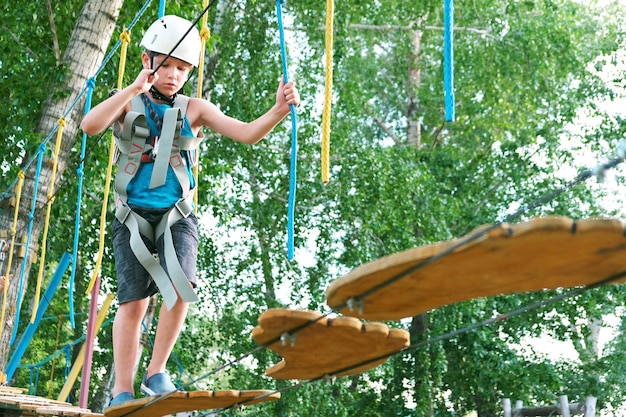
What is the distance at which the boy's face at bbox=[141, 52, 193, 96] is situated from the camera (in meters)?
→ 3.11

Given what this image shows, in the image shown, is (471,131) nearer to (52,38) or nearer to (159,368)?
(52,38)

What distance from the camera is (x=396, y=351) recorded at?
238cm

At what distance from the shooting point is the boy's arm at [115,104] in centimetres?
286

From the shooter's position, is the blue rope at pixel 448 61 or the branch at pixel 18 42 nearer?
the blue rope at pixel 448 61

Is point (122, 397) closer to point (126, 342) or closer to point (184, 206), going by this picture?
point (126, 342)

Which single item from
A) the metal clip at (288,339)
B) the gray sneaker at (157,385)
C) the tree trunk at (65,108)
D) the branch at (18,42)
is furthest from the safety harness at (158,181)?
the branch at (18,42)

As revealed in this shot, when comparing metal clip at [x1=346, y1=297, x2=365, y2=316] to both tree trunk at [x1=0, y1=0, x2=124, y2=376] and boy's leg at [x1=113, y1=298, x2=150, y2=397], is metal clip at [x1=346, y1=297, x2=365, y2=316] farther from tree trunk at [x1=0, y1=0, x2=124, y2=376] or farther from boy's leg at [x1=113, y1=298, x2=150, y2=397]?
tree trunk at [x1=0, y1=0, x2=124, y2=376]

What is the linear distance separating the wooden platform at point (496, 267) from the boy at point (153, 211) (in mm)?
1071

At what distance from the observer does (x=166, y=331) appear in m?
3.03

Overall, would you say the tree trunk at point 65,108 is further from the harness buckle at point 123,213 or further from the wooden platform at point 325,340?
the wooden platform at point 325,340

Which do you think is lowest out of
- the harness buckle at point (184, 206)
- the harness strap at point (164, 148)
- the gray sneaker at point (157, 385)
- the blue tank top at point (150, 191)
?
the gray sneaker at point (157, 385)

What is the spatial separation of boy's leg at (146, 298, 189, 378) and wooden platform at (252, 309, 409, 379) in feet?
1.64

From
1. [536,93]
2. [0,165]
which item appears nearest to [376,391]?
[536,93]

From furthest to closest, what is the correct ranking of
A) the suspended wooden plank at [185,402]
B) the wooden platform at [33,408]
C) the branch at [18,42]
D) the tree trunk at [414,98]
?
the tree trunk at [414,98]
the branch at [18,42]
the wooden platform at [33,408]
the suspended wooden plank at [185,402]
